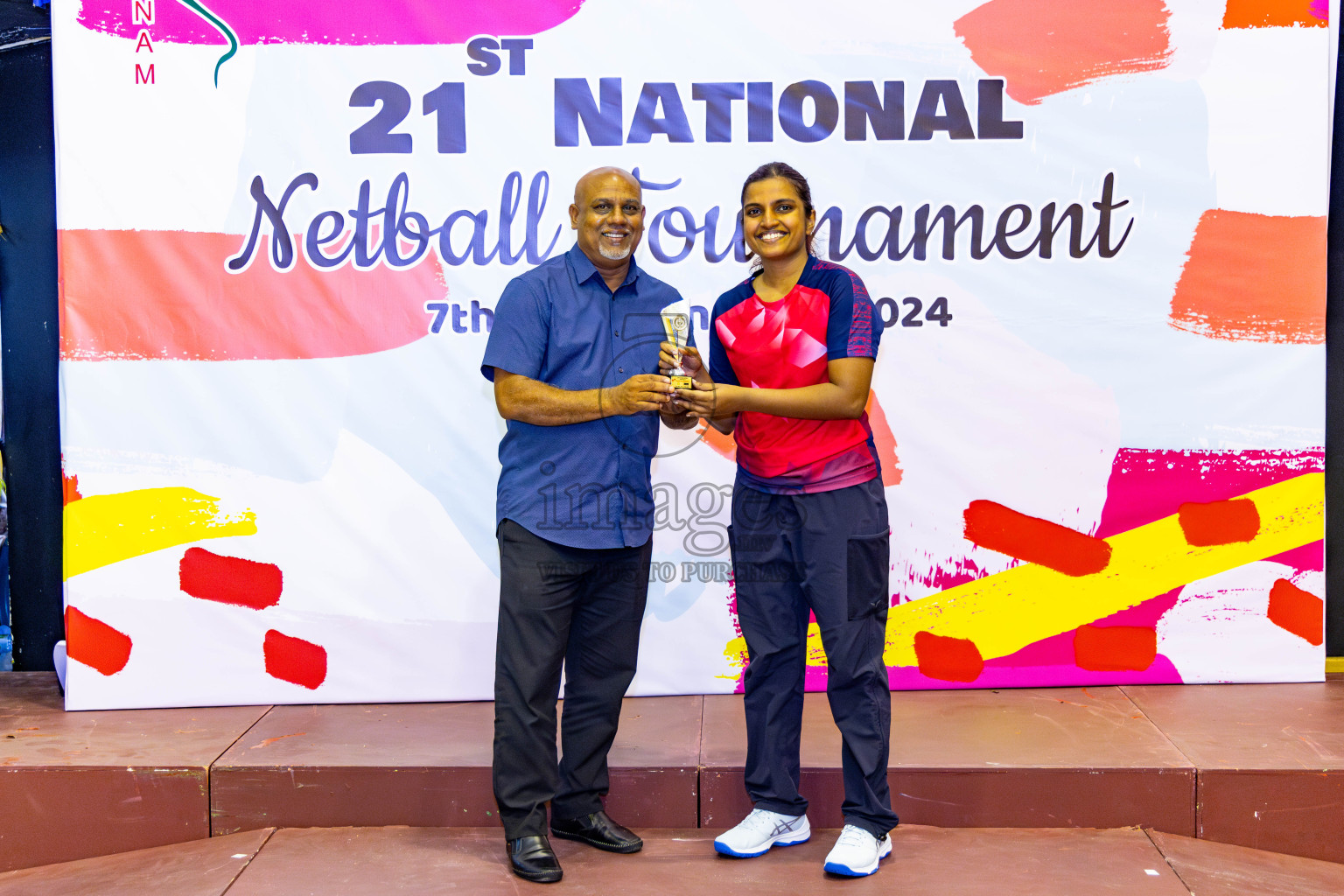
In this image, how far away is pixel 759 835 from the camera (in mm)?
2510

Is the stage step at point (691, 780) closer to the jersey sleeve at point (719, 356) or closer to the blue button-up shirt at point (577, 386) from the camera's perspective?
the blue button-up shirt at point (577, 386)

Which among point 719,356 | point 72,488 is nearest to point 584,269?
point 719,356

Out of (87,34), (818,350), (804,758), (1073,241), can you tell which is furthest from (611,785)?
(87,34)

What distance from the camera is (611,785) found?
110 inches

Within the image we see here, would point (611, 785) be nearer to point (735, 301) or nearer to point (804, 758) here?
point (804, 758)

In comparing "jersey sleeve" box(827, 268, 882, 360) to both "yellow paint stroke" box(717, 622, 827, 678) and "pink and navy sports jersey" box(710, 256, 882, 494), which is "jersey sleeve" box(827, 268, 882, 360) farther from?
"yellow paint stroke" box(717, 622, 827, 678)

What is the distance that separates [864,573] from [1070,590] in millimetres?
1275

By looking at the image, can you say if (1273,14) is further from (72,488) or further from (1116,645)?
(72,488)

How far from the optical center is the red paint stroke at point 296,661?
3320mm

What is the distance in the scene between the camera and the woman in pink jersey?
2.37m

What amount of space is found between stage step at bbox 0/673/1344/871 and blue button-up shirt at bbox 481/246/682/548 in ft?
2.53

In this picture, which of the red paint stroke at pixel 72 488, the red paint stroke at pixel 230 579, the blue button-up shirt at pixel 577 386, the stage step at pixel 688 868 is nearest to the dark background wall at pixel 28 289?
the red paint stroke at pixel 72 488

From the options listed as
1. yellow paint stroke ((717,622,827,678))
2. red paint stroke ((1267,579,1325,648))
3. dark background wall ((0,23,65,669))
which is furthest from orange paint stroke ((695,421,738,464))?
dark background wall ((0,23,65,669))

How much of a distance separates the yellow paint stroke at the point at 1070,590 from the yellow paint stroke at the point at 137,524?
2.14 meters
